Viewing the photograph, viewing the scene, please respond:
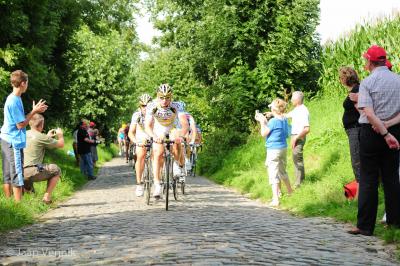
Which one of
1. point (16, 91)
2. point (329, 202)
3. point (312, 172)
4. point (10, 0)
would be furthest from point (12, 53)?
point (329, 202)

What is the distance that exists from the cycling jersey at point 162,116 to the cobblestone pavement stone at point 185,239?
1398 millimetres

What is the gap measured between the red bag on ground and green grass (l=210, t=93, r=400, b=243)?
125 mm

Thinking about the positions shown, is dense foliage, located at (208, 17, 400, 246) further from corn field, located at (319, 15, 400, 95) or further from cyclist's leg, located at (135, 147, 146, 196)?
cyclist's leg, located at (135, 147, 146, 196)

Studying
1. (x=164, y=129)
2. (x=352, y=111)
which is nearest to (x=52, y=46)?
(x=164, y=129)

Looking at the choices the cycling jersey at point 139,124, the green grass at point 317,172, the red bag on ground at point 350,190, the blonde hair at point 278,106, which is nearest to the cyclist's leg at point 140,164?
the cycling jersey at point 139,124

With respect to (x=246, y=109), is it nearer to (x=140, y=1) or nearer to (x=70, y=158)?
(x=70, y=158)

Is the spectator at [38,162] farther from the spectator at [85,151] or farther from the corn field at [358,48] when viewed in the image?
the spectator at [85,151]

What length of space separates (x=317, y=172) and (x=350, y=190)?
326 cm

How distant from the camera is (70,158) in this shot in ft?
93.6

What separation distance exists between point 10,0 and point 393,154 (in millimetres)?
11520

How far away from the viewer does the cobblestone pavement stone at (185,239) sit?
6195 mm

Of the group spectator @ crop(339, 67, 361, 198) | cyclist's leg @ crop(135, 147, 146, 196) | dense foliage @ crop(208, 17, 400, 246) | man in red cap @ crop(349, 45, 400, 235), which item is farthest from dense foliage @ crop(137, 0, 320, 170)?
man in red cap @ crop(349, 45, 400, 235)

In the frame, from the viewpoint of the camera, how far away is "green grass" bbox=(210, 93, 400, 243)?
1047cm

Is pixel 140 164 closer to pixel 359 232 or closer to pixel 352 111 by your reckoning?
pixel 352 111
